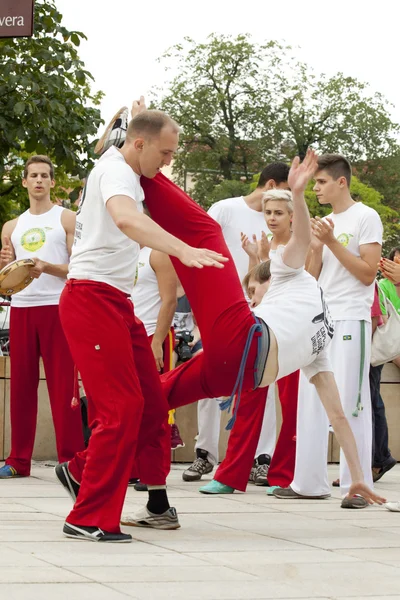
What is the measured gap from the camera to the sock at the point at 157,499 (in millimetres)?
5770

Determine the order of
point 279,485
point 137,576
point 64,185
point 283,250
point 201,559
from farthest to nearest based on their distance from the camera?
1. point 64,185
2. point 279,485
3. point 283,250
4. point 201,559
5. point 137,576

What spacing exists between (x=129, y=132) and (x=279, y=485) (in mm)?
3311

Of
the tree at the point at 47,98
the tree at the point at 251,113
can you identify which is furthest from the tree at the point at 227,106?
the tree at the point at 47,98

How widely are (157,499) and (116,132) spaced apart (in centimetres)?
196

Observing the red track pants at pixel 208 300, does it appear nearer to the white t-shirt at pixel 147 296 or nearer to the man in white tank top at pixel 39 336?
the white t-shirt at pixel 147 296

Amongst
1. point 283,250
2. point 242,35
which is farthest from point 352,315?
point 242,35

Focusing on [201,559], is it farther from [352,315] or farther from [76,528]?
[352,315]

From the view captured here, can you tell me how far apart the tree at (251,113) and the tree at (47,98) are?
137 ft

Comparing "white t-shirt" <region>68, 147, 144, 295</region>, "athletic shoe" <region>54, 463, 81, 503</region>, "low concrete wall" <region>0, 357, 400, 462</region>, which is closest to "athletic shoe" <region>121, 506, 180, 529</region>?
"athletic shoe" <region>54, 463, 81, 503</region>

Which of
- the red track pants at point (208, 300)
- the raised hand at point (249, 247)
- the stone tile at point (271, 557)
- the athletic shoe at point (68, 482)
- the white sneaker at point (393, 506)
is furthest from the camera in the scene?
the raised hand at point (249, 247)

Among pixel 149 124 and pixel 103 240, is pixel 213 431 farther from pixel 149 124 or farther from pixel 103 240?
pixel 149 124

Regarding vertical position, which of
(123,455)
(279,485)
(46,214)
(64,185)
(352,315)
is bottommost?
(279,485)

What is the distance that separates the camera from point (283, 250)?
6.34 m

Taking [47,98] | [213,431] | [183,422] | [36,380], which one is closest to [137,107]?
[36,380]
